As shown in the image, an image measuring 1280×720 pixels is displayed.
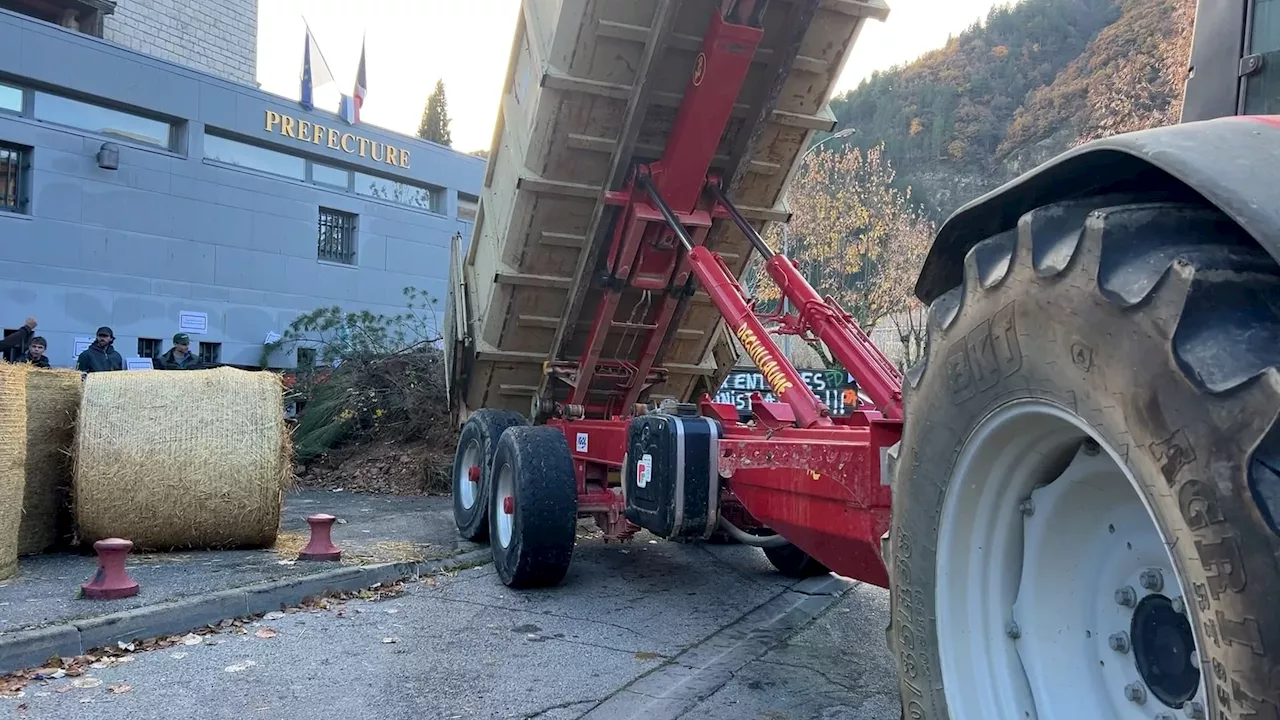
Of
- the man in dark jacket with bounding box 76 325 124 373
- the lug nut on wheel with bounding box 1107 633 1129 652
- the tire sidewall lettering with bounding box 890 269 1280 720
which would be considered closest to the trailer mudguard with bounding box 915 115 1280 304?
the tire sidewall lettering with bounding box 890 269 1280 720

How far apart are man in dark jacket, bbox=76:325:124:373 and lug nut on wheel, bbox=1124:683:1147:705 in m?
10.4

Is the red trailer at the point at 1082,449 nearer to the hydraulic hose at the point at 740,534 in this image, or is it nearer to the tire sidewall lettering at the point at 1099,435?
the tire sidewall lettering at the point at 1099,435

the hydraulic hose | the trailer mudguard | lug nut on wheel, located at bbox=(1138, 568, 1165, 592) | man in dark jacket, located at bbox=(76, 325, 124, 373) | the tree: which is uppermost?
the tree

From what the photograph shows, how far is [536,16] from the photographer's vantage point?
6145 millimetres

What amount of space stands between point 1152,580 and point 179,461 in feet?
20.3

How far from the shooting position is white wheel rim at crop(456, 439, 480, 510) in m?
7.83

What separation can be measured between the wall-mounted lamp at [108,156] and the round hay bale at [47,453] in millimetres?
9245

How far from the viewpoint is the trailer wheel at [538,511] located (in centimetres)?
609

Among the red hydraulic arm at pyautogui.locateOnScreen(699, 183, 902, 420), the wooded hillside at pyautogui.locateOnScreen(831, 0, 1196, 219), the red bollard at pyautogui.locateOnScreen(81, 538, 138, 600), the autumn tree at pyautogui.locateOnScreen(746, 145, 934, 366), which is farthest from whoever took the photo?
the wooded hillside at pyautogui.locateOnScreen(831, 0, 1196, 219)

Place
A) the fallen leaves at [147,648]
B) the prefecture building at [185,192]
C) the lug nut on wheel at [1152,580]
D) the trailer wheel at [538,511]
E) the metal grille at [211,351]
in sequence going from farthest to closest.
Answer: the metal grille at [211,351] < the prefecture building at [185,192] < the trailer wheel at [538,511] < the fallen leaves at [147,648] < the lug nut on wheel at [1152,580]

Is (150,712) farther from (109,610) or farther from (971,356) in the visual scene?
(971,356)

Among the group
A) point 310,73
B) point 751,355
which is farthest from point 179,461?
point 310,73

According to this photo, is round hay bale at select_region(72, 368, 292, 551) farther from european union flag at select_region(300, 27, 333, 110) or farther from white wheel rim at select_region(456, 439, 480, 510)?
european union flag at select_region(300, 27, 333, 110)

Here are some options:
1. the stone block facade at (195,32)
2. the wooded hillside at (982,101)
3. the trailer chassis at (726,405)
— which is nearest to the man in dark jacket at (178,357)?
the trailer chassis at (726,405)
